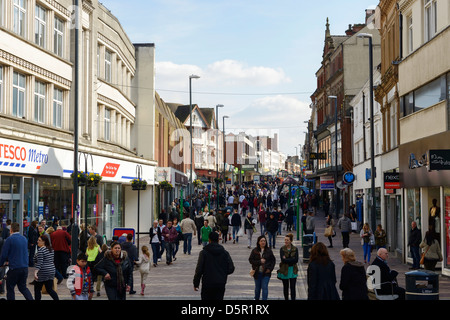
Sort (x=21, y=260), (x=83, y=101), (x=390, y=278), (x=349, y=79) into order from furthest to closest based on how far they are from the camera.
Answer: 1. (x=349, y=79)
2. (x=83, y=101)
3. (x=21, y=260)
4. (x=390, y=278)

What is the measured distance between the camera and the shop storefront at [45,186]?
2119 centimetres

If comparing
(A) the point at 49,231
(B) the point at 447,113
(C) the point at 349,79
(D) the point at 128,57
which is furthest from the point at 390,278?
(C) the point at 349,79

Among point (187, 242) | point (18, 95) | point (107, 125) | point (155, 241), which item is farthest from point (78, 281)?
point (107, 125)

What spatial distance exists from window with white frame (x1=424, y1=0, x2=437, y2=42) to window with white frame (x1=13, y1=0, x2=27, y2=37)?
14.0 m

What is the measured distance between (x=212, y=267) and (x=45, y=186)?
48.2ft

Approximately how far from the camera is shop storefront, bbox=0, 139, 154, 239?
21188mm

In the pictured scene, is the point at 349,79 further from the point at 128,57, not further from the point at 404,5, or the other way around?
the point at 404,5

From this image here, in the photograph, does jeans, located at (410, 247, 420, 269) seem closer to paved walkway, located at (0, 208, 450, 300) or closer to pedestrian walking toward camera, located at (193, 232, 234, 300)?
paved walkway, located at (0, 208, 450, 300)

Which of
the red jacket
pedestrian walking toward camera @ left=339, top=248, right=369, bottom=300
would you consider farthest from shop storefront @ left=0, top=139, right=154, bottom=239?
pedestrian walking toward camera @ left=339, top=248, right=369, bottom=300

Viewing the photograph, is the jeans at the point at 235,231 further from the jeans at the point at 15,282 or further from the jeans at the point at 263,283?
the jeans at the point at 15,282

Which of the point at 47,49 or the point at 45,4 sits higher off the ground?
the point at 45,4

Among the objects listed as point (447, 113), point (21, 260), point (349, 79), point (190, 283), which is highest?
point (349, 79)

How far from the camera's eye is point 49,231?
19469mm

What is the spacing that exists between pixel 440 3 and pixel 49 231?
13.7m
